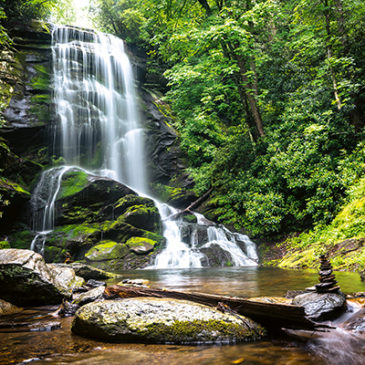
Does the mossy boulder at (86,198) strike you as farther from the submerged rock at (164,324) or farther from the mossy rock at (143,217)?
the submerged rock at (164,324)

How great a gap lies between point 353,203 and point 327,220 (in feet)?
5.73

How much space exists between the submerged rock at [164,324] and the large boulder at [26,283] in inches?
86.7

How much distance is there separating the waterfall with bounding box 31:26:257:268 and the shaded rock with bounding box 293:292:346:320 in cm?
A: 1101

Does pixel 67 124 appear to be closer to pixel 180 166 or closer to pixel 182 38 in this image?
pixel 180 166

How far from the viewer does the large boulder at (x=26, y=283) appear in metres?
5.09

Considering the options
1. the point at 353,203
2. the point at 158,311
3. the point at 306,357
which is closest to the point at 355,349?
the point at 306,357

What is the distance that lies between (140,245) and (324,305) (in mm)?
11121

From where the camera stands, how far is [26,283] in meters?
5.12

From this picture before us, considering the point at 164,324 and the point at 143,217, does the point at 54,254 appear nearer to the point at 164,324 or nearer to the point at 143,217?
the point at 143,217

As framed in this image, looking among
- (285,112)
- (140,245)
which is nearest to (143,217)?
(140,245)

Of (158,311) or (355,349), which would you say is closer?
(355,349)

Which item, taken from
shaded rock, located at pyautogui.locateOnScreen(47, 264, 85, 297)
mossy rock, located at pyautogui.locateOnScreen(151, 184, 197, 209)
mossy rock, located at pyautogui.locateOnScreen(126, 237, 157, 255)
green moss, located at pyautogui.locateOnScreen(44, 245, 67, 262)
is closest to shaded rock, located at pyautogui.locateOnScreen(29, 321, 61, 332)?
shaded rock, located at pyautogui.locateOnScreen(47, 264, 85, 297)

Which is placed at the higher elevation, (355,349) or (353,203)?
(353,203)

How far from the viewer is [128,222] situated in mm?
15266
